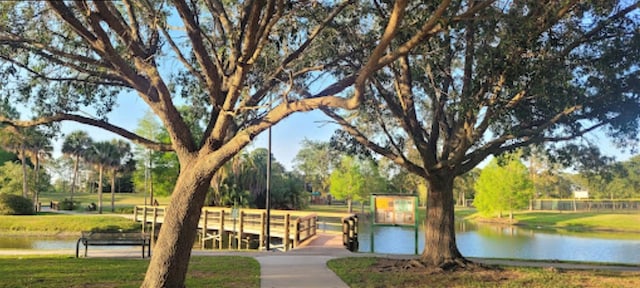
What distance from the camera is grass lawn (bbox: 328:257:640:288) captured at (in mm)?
8883

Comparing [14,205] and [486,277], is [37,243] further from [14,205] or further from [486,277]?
[486,277]

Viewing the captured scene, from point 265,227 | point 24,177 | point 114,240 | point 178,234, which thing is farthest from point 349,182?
point 178,234

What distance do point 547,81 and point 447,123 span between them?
9.82 ft

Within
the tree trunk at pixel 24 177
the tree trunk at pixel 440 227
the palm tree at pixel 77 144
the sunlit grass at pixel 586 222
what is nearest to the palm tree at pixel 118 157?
the palm tree at pixel 77 144

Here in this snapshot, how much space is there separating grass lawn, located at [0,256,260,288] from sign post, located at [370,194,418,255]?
5188 mm

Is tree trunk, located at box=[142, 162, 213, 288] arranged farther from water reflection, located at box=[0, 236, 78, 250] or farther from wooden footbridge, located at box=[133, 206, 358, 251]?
water reflection, located at box=[0, 236, 78, 250]

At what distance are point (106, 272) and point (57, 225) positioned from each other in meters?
23.5

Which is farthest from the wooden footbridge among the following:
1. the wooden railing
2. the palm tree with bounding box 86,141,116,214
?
the palm tree with bounding box 86,141,116,214

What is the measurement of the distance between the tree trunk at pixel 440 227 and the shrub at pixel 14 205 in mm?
32931

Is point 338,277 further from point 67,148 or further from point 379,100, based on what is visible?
point 67,148

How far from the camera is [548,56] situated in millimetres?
9125

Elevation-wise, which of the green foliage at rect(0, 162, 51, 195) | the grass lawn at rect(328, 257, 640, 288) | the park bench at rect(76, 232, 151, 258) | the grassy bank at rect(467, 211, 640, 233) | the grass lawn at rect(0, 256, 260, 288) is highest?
the green foliage at rect(0, 162, 51, 195)

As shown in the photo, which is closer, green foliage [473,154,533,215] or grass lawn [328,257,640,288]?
grass lawn [328,257,640,288]

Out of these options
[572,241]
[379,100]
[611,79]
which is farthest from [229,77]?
[572,241]
